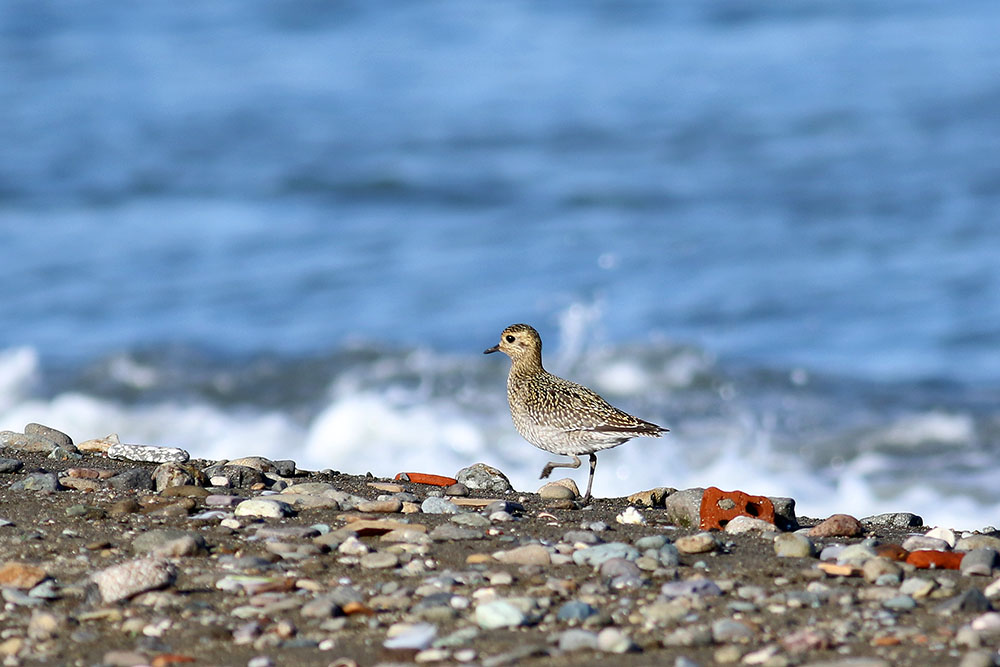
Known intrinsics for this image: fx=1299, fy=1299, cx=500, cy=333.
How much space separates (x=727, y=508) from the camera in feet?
19.7

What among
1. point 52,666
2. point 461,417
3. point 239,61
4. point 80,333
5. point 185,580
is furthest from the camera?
point 239,61

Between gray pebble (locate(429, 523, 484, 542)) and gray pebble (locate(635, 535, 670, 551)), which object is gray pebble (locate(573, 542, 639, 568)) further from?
gray pebble (locate(429, 523, 484, 542))

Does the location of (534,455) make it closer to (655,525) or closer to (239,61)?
(655,525)

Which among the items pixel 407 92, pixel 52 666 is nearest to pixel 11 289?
pixel 407 92

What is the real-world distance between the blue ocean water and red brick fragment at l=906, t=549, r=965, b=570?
497 cm

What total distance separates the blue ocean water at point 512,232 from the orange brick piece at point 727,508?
14.2ft

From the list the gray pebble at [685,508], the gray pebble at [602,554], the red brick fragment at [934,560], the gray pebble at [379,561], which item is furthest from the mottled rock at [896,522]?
the gray pebble at [379,561]

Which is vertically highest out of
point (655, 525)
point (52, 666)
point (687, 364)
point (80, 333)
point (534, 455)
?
point (80, 333)

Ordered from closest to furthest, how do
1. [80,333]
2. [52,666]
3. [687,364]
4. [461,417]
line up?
[52,666] < [461,417] < [687,364] < [80,333]

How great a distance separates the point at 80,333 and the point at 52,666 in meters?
11.8

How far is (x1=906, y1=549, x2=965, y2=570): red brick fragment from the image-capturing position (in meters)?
5.18

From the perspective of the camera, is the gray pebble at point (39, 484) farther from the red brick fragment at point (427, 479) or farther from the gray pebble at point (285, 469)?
the red brick fragment at point (427, 479)

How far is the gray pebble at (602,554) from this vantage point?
5160 millimetres

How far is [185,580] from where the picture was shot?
491cm
